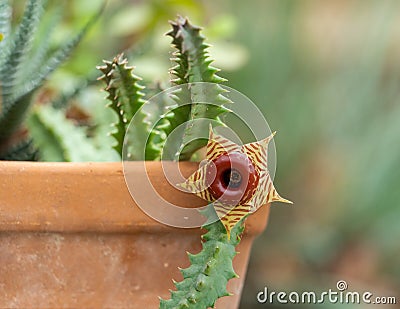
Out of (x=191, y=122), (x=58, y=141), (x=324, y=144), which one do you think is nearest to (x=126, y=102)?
(x=191, y=122)

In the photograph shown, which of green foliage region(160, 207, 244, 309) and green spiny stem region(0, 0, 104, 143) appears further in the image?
green spiny stem region(0, 0, 104, 143)

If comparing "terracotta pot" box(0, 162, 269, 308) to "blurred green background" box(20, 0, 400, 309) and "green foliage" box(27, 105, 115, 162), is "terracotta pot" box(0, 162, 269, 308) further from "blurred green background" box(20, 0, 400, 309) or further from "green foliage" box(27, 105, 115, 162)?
"blurred green background" box(20, 0, 400, 309)

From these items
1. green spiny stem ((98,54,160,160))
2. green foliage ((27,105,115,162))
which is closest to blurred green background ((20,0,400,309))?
green foliage ((27,105,115,162))

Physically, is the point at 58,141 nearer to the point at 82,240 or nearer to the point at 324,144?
the point at 82,240

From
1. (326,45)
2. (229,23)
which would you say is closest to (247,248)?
(229,23)

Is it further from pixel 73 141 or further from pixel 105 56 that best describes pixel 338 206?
pixel 73 141
